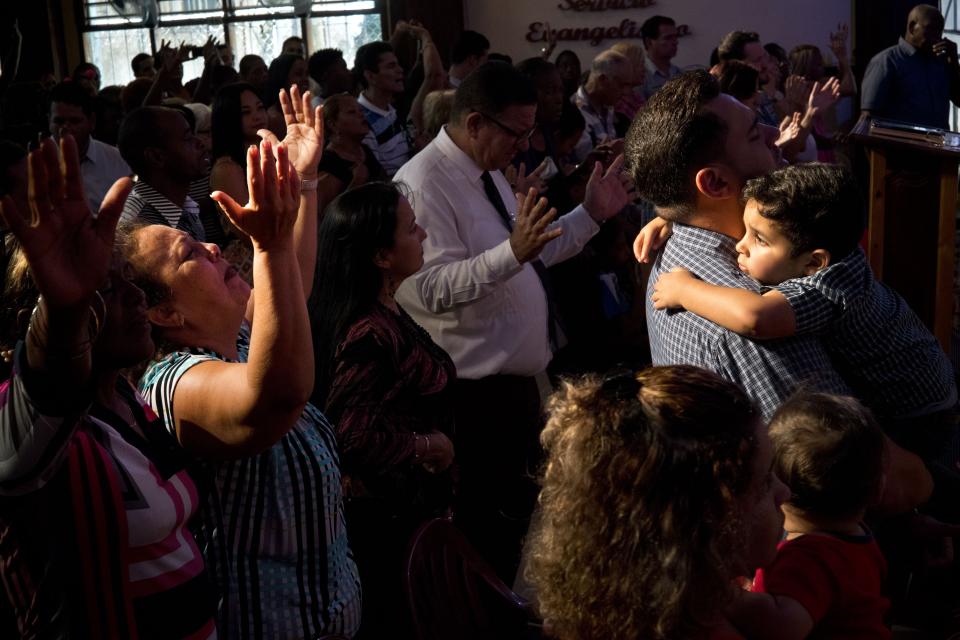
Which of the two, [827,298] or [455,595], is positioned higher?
[827,298]

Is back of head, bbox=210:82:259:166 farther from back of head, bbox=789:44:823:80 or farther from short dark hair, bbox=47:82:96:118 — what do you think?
back of head, bbox=789:44:823:80

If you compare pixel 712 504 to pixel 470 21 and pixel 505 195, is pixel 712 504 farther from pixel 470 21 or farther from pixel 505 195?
pixel 470 21

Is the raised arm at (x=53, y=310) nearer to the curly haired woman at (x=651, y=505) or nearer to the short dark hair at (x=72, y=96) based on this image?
the curly haired woman at (x=651, y=505)

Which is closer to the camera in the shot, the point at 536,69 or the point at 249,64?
the point at 536,69

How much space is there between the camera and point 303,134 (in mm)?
2482

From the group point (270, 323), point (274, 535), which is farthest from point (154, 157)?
point (270, 323)

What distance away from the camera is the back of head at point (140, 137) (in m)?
4.04

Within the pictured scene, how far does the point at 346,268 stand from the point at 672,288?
2.93ft

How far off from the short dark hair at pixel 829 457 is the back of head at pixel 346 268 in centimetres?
114

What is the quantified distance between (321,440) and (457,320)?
4.73 ft

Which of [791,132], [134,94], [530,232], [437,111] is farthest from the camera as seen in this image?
[134,94]

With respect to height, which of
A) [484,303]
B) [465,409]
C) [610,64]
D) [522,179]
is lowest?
[465,409]

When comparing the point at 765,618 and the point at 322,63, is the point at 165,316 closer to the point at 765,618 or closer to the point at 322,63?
the point at 765,618

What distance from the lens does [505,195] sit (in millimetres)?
3678
